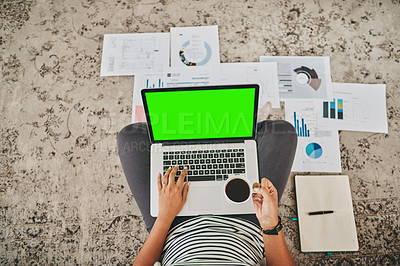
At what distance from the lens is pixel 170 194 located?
2.67ft

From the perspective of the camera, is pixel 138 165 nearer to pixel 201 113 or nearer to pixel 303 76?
pixel 201 113

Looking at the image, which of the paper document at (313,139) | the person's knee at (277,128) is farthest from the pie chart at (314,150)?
the person's knee at (277,128)

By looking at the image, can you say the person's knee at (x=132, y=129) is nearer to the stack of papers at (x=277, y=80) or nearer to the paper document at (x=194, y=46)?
the stack of papers at (x=277, y=80)

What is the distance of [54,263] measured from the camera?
3.66ft

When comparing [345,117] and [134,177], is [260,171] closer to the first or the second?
[134,177]

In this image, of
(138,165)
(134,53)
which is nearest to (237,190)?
(138,165)

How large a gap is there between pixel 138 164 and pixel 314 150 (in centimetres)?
82

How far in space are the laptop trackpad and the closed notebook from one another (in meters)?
0.48

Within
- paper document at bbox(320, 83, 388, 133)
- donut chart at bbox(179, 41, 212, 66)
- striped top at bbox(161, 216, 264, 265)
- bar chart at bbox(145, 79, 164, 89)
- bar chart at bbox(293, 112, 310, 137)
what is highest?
donut chart at bbox(179, 41, 212, 66)

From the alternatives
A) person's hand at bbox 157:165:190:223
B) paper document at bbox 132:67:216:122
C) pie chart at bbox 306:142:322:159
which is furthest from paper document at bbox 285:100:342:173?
person's hand at bbox 157:165:190:223

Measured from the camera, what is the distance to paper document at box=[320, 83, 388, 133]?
4.01ft

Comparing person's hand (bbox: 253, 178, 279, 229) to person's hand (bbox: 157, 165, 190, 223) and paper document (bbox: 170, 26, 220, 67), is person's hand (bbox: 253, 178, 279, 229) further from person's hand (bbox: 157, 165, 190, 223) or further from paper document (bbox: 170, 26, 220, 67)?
paper document (bbox: 170, 26, 220, 67)

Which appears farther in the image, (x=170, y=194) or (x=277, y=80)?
(x=277, y=80)

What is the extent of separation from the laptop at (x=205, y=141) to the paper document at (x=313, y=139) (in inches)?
17.5
